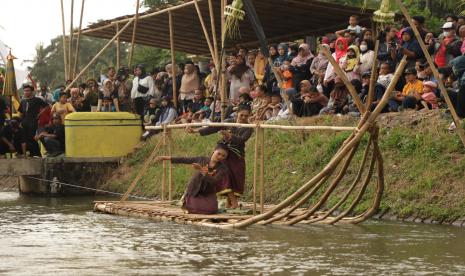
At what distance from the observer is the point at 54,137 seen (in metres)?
21.3

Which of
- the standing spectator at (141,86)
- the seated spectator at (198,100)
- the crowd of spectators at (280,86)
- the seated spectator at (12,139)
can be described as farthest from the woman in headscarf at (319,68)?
the seated spectator at (12,139)

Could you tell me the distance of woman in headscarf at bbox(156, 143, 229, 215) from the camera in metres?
13.5

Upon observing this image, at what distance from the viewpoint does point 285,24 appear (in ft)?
72.2

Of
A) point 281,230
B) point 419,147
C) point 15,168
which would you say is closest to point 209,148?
point 15,168

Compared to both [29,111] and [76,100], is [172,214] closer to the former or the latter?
[29,111]

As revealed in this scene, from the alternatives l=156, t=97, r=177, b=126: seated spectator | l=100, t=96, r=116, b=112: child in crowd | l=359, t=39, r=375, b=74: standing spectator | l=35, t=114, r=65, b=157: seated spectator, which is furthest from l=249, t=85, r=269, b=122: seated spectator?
l=100, t=96, r=116, b=112: child in crowd

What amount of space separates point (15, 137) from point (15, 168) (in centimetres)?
139

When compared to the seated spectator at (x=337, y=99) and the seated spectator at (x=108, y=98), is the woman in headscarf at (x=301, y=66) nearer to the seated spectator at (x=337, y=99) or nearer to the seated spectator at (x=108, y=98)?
the seated spectator at (x=337, y=99)

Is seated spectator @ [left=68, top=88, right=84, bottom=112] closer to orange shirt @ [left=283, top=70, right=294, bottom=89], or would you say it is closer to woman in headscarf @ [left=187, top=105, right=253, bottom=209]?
orange shirt @ [left=283, top=70, right=294, bottom=89]

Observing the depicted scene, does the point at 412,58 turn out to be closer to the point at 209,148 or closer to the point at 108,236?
the point at 209,148

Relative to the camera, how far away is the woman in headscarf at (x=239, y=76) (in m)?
20.2

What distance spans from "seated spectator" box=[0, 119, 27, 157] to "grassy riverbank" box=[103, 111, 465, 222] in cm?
386

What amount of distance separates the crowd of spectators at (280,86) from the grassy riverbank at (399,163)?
0.45 meters

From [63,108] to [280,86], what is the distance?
21.2 ft
